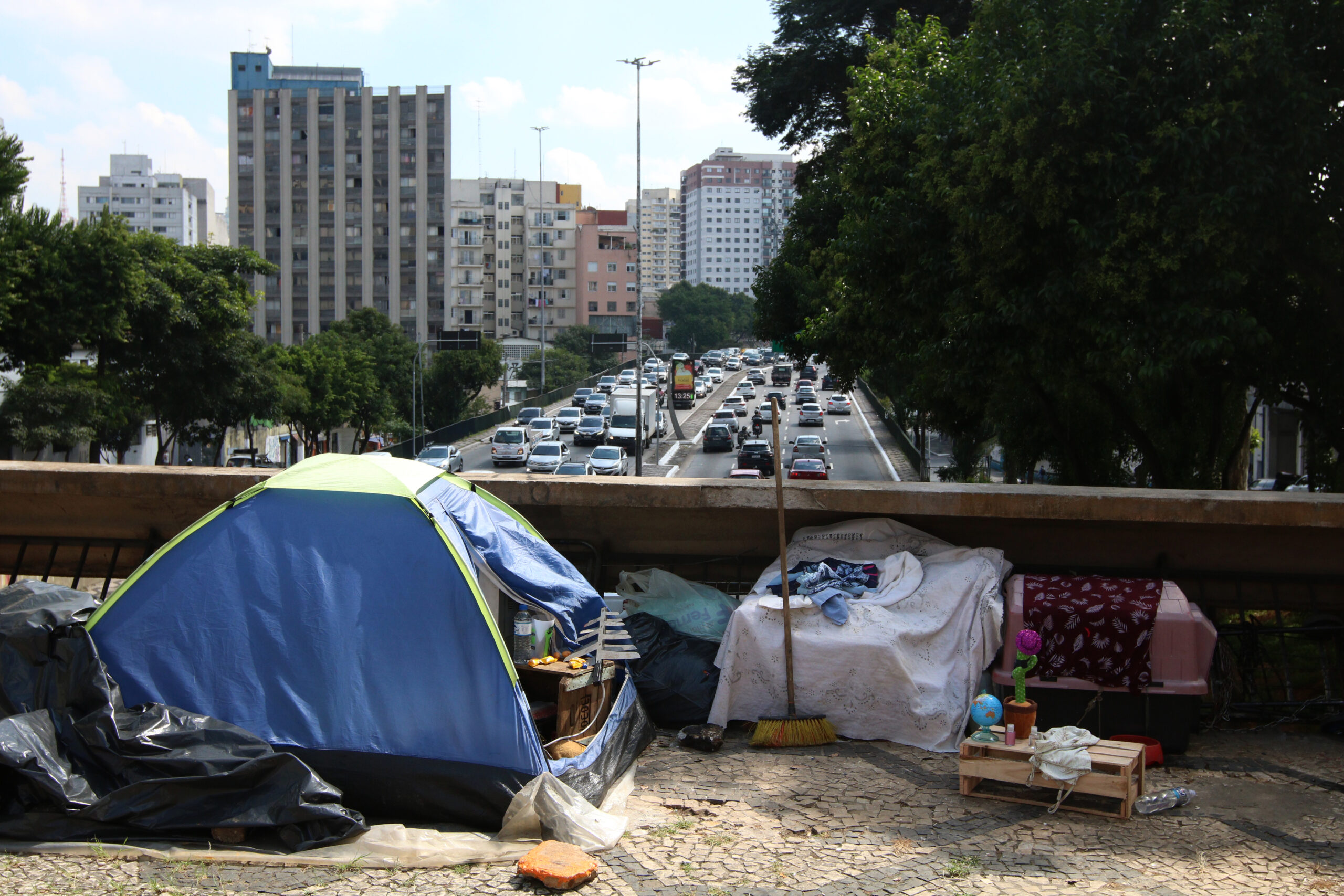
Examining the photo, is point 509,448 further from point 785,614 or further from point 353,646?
point 353,646

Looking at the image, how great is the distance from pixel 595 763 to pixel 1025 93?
7.09 m

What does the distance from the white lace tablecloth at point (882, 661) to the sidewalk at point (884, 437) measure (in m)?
25.5

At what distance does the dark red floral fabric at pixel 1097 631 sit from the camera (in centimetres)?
567

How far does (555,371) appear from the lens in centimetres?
8725

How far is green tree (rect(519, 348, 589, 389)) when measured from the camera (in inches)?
3423

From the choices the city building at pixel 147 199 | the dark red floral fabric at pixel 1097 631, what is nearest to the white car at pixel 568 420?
the dark red floral fabric at pixel 1097 631

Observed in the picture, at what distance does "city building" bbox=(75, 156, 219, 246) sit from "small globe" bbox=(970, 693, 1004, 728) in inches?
6707

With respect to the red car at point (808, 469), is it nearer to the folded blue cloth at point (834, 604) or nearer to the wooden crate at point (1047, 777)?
the folded blue cloth at point (834, 604)

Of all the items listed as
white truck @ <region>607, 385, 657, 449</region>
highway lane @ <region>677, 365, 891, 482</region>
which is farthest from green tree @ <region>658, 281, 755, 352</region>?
white truck @ <region>607, 385, 657, 449</region>

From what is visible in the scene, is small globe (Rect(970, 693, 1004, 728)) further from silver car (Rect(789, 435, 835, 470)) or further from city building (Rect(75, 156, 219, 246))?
city building (Rect(75, 156, 219, 246))

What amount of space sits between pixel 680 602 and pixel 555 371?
81.3 meters

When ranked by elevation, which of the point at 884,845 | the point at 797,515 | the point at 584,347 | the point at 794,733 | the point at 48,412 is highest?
the point at 584,347

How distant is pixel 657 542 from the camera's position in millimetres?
7363

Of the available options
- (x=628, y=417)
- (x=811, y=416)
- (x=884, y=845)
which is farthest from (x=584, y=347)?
(x=884, y=845)
